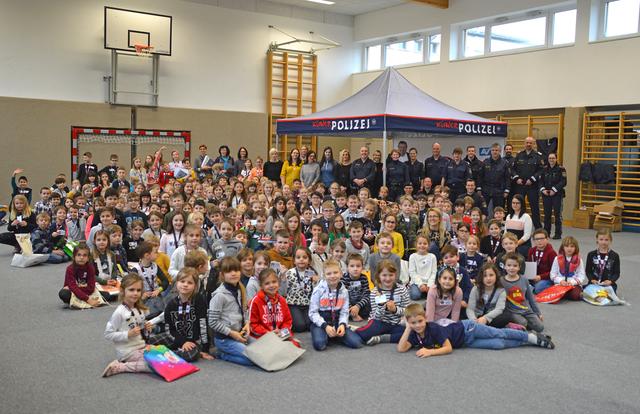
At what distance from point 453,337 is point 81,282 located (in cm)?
344

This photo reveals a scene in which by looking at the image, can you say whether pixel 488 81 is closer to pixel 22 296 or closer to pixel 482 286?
pixel 482 286

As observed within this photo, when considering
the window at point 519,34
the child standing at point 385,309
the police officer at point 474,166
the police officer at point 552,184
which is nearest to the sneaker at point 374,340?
the child standing at point 385,309

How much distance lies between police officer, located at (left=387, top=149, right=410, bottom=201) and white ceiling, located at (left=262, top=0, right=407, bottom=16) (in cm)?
739

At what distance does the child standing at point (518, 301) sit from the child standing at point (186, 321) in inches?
94.4

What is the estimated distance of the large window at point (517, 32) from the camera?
42.7 feet

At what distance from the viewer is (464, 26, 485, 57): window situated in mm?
14580

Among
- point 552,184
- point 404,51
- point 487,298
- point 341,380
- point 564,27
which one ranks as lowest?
point 341,380

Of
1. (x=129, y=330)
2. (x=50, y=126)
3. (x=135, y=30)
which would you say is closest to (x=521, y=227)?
(x=129, y=330)

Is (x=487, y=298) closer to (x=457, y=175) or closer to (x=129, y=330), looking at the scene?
(x=129, y=330)

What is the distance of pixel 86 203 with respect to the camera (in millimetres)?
8820

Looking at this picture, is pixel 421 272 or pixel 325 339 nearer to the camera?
pixel 325 339

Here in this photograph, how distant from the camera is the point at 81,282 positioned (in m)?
5.76

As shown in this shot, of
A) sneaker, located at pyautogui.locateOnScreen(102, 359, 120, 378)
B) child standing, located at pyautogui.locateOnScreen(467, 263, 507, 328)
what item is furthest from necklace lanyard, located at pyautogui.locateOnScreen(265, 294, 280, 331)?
child standing, located at pyautogui.locateOnScreen(467, 263, 507, 328)

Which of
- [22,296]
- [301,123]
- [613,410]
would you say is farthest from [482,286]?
[301,123]
